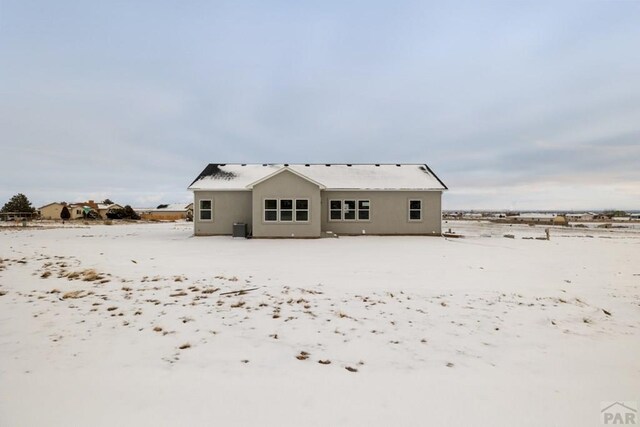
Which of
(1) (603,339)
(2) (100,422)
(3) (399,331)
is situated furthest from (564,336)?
(2) (100,422)

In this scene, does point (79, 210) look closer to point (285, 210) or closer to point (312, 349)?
point (285, 210)

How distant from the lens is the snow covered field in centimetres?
315

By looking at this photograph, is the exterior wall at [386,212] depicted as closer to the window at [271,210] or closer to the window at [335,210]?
the window at [335,210]

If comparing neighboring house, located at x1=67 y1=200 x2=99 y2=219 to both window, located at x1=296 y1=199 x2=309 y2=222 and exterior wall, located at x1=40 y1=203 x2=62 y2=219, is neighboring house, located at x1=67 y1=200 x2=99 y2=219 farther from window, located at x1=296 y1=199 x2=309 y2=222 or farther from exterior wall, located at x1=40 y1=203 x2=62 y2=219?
window, located at x1=296 y1=199 x2=309 y2=222

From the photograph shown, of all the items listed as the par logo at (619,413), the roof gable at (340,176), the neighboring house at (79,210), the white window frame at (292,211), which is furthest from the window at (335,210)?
the neighboring house at (79,210)

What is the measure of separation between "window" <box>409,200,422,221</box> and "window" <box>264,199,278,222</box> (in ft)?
30.6

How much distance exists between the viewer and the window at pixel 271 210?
20.0m

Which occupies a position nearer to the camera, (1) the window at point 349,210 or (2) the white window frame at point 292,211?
(2) the white window frame at point 292,211

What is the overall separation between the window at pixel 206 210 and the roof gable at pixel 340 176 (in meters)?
1.03

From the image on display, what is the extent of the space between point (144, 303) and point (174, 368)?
9.39 feet

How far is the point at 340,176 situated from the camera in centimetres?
2361

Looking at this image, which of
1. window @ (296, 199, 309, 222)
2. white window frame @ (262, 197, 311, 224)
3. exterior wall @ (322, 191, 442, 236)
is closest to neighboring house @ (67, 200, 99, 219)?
white window frame @ (262, 197, 311, 224)

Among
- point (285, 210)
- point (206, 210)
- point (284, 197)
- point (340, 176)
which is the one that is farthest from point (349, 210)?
point (206, 210)

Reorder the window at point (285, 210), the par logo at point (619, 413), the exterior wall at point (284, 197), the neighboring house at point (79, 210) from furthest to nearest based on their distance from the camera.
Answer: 1. the neighboring house at point (79, 210)
2. the window at point (285, 210)
3. the exterior wall at point (284, 197)
4. the par logo at point (619, 413)
